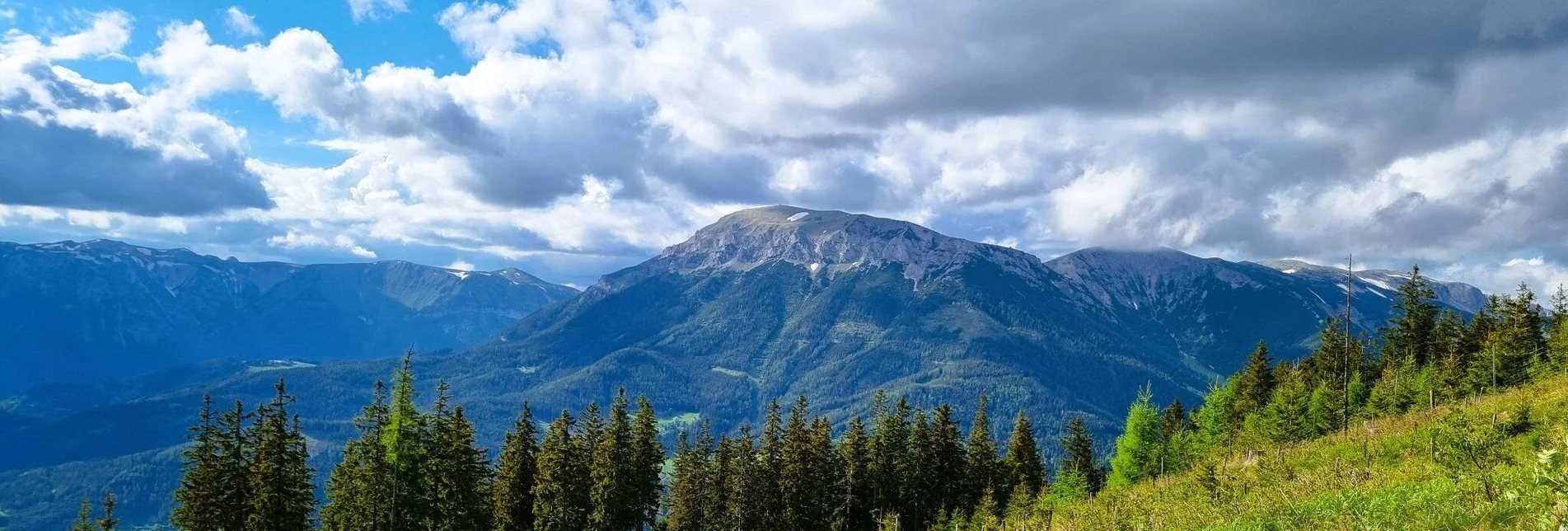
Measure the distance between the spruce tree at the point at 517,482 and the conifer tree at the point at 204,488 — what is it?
19430 mm

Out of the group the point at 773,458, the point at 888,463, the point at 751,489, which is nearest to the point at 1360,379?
the point at 888,463

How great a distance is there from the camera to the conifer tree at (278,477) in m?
42.6

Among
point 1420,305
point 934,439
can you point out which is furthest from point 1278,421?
point 1420,305

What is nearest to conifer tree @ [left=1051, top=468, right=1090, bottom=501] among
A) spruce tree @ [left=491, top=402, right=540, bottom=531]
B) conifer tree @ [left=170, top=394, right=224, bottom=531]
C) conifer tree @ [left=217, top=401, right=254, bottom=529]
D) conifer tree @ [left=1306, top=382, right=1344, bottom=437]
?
conifer tree @ [left=1306, top=382, right=1344, bottom=437]

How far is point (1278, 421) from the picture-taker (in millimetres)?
64500

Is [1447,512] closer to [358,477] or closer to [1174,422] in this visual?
[358,477]

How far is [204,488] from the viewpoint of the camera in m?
41.9

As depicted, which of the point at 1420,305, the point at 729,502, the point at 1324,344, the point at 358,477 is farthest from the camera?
the point at 1324,344

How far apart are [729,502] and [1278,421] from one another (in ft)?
152

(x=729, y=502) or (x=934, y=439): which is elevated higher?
(x=934, y=439)

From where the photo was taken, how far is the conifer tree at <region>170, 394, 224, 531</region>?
41594 millimetres

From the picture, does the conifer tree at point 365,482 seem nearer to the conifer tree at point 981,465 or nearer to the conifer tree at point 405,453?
the conifer tree at point 405,453

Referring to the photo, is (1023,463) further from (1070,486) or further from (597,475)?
(597,475)

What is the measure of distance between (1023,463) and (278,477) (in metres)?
61.5
